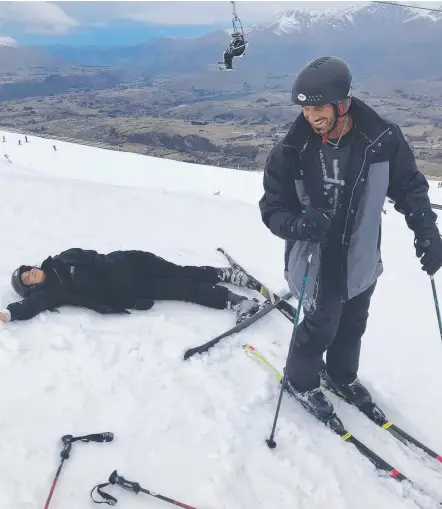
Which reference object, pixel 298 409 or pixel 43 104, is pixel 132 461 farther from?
pixel 43 104

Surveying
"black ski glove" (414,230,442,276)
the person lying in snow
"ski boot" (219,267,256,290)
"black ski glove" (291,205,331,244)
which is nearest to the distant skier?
"ski boot" (219,267,256,290)

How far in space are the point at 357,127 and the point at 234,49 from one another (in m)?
14.0

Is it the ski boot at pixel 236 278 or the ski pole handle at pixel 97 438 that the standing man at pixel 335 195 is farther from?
the ski boot at pixel 236 278

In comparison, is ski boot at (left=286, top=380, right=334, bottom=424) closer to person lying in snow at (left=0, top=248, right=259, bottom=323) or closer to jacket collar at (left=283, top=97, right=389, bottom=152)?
person lying in snow at (left=0, top=248, right=259, bottom=323)

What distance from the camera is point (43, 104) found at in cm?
19575

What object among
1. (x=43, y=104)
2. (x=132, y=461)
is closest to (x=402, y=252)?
(x=132, y=461)

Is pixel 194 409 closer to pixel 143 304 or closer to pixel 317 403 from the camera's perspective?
pixel 317 403

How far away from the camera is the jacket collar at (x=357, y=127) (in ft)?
9.79

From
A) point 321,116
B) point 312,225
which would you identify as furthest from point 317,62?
point 312,225

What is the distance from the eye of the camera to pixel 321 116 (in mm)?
2902

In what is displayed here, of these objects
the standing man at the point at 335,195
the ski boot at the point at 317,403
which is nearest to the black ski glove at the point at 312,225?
the standing man at the point at 335,195

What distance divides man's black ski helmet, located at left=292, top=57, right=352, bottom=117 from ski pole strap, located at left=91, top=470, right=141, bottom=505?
8.76 ft

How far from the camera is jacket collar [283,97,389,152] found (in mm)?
2984

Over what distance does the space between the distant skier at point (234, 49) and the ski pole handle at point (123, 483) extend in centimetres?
1498
